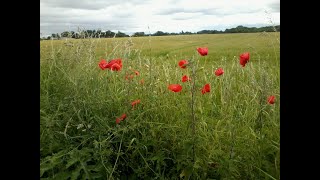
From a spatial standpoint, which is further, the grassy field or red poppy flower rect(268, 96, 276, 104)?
red poppy flower rect(268, 96, 276, 104)

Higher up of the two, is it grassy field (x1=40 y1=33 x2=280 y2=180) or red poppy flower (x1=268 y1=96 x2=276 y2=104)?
red poppy flower (x1=268 y1=96 x2=276 y2=104)

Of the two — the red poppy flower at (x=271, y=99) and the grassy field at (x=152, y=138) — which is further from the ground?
the red poppy flower at (x=271, y=99)

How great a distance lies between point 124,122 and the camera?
2680mm

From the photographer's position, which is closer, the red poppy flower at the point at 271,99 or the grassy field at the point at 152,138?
the grassy field at the point at 152,138

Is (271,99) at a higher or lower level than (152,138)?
higher

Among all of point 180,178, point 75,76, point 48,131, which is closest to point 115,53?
point 75,76

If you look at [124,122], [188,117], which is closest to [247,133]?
[188,117]
